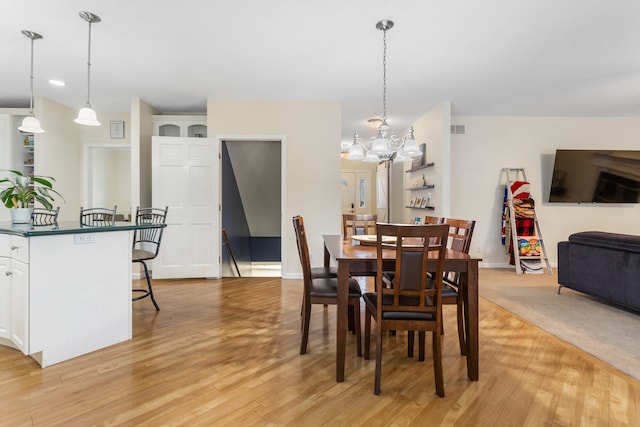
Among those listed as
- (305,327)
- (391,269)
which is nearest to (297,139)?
(305,327)

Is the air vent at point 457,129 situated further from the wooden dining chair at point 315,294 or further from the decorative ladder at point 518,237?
the wooden dining chair at point 315,294

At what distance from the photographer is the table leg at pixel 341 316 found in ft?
6.32

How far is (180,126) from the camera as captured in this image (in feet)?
16.6

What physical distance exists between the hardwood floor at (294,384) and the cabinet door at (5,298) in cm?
20

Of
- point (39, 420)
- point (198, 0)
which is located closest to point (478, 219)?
point (198, 0)

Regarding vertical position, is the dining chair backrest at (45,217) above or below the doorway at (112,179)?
below

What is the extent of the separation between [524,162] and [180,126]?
572 cm

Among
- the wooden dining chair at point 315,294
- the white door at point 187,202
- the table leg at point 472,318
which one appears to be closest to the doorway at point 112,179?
the white door at point 187,202

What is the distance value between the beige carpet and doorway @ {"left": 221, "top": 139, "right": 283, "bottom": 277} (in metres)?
3.39

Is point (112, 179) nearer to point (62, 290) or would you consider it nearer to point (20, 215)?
point (20, 215)

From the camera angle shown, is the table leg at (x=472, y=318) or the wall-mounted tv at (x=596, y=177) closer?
the table leg at (x=472, y=318)

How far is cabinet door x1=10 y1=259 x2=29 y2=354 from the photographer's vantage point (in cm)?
201

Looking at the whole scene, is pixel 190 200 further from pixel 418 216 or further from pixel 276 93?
pixel 418 216

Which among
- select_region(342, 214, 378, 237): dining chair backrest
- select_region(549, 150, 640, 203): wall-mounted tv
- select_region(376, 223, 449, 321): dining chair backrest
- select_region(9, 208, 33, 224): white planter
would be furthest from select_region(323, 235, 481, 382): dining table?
select_region(549, 150, 640, 203): wall-mounted tv
